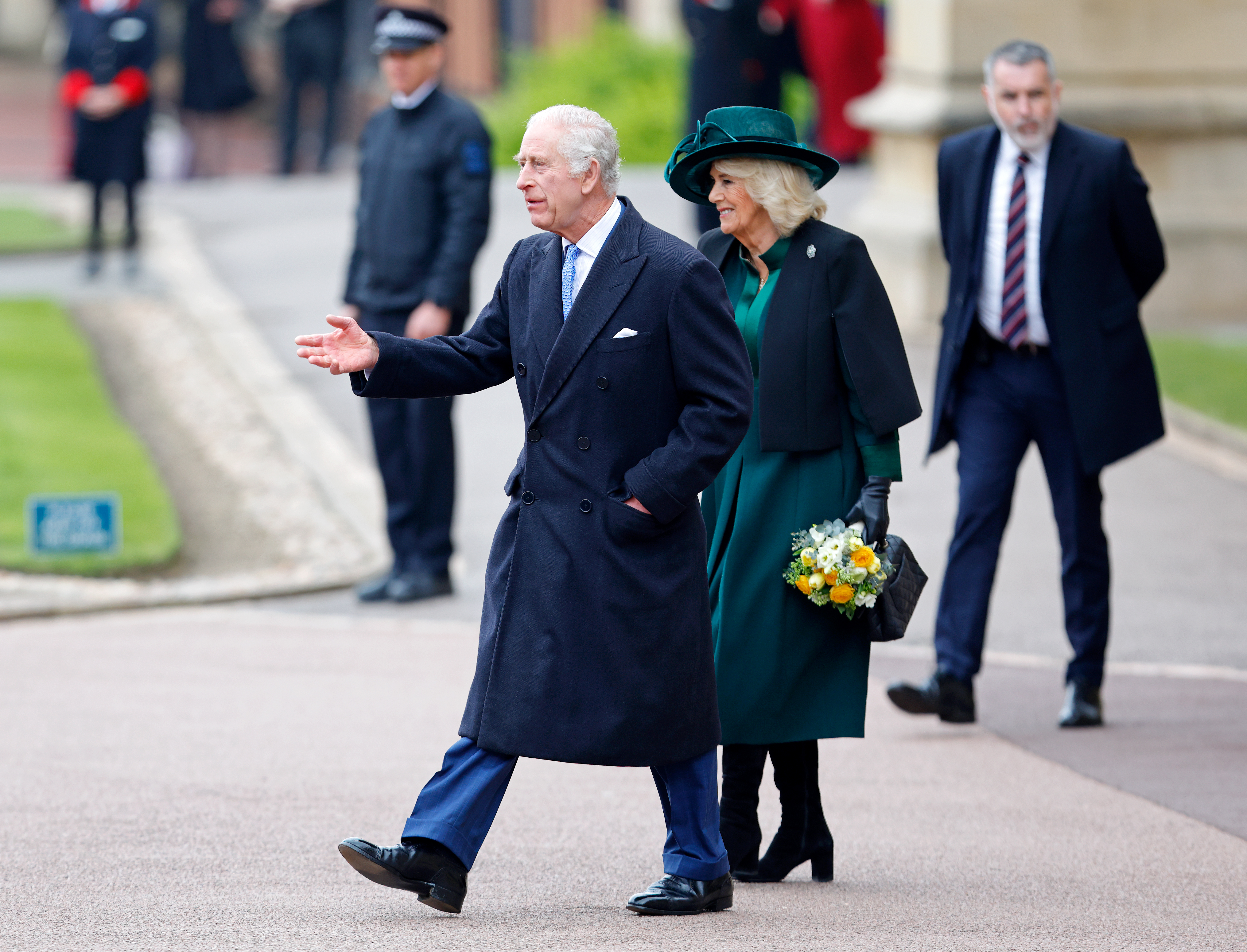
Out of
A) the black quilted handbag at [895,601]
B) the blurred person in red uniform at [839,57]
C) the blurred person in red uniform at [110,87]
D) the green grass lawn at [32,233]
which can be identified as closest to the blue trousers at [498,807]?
the black quilted handbag at [895,601]

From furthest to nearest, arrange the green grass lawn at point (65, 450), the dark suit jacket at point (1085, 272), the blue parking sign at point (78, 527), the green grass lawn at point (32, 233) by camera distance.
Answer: the green grass lawn at point (32, 233) → the green grass lawn at point (65, 450) → the blue parking sign at point (78, 527) → the dark suit jacket at point (1085, 272)

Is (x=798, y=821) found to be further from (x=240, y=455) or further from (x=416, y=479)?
(x=240, y=455)

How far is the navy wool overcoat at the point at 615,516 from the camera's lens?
14.9 ft

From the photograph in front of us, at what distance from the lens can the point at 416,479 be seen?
8586 mm

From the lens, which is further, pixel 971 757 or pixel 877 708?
pixel 877 708

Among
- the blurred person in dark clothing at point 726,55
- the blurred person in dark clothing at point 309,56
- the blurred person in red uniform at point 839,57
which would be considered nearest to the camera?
the blurred person in dark clothing at point 726,55

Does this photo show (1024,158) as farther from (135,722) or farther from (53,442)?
(53,442)

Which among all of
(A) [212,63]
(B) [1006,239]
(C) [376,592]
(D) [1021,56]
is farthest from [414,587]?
(A) [212,63]

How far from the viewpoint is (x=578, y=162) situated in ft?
14.9

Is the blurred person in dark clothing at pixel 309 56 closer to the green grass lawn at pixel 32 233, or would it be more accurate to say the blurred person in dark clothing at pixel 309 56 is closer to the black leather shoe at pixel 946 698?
the green grass lawn at pixel 32 233

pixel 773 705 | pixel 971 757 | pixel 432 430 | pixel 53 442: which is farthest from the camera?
pixel 53 442

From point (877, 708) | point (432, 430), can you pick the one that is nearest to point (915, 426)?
point (432, 430)

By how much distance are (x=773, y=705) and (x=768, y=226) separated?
112cm

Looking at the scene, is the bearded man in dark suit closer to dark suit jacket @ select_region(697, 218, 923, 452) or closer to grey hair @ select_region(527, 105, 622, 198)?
dark suit jacket @ select_region(697, 218, 923, 452)
